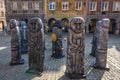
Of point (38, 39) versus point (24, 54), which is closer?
point (38, 39)

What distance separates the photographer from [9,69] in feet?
33.1

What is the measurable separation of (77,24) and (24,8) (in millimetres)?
21931

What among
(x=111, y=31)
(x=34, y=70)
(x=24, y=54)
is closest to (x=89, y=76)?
(x=34, y=70)

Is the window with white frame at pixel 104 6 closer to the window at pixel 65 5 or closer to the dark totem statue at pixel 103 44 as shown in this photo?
the window at pixel 65 5

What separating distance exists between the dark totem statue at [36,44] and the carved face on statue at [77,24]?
188 cm

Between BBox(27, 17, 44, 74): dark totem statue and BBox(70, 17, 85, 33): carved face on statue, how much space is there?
1875 millimetres

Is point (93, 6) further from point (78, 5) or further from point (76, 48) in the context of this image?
point (76, 48)

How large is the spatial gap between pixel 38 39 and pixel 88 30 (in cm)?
2181

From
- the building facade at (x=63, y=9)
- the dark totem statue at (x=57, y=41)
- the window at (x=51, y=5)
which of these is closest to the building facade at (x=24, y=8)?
the building facade at (x=63, y=9)

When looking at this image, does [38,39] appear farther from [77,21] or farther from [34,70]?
[77,21]

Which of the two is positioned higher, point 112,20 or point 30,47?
point 112,20

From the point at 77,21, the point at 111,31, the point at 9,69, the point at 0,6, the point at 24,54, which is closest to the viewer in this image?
the point at 77,21

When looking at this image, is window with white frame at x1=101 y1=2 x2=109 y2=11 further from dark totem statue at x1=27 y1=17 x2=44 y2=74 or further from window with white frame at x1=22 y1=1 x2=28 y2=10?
dark totem statue at x1=27 y1=17 x2=44 y2=74

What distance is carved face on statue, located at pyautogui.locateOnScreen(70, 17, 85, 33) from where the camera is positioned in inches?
324
